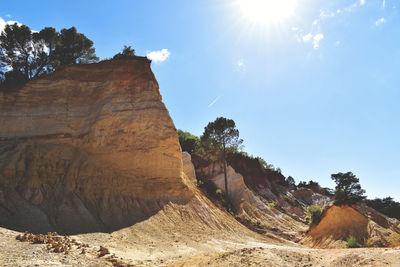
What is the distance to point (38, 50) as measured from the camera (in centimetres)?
2320

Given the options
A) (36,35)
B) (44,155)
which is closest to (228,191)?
(44,155)

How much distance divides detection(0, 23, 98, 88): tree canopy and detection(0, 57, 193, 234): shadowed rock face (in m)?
5.04

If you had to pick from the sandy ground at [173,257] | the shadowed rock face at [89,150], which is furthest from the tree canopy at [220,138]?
the sandy ground at [173,257]

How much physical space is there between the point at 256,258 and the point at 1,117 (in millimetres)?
19552

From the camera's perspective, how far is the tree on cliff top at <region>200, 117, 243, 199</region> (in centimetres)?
3080

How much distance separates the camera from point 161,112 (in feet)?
62.5

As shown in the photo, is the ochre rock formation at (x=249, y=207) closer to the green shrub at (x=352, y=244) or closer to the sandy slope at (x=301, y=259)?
the green shrub at (x=352, y=244)

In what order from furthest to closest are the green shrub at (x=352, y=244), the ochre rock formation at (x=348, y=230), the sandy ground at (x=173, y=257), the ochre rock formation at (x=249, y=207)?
1. the ochre rock formation at (x=249, y=207)
2. the ochre rock formation at (x=348, y=230)
3. the green shrub at (x=352, y=244)
4. the sandy ground at (x=173, y=257)

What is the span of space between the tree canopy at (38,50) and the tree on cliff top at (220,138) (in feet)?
54.9

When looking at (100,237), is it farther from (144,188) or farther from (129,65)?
(129,65)

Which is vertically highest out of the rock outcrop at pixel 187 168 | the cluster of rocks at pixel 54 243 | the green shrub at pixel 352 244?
the rock outcrop at pixel 187 168

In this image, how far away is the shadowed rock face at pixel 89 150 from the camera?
42.6 ft

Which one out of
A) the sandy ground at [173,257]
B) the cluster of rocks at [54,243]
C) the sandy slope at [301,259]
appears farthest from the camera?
the cluster of rocks at [54,243]

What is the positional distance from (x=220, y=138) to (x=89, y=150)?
59.6 ft
